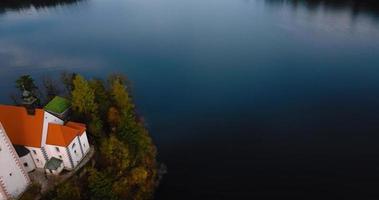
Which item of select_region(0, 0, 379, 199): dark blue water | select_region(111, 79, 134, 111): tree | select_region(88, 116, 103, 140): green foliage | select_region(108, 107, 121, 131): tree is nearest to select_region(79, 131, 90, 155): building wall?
select_region(88, 116, 103, 140): green foliage

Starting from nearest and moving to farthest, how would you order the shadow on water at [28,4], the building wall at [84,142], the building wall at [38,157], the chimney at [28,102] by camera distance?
the chimney at [28,102]
the building wall at [38,157]
the building wall at [84,142]
the shadow on water at [28,4]

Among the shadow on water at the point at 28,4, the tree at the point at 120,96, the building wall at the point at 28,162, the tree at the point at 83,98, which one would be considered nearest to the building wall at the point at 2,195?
the building wall at the point at 28,162

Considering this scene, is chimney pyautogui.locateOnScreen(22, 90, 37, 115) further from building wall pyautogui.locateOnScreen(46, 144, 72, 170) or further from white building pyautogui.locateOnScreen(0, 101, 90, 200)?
building wall pyautogui.locateOnScreen(46, 144, 72, 170)

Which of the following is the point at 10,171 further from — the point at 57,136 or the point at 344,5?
the point at 344,5

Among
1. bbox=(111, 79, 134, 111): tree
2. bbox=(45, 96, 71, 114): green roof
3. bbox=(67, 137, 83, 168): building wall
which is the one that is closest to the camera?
bbox=(67, 137, 83, 168): building wall

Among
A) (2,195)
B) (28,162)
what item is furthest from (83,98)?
(2,195)

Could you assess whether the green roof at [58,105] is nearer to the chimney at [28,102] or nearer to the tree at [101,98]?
the tree at [101,98]
